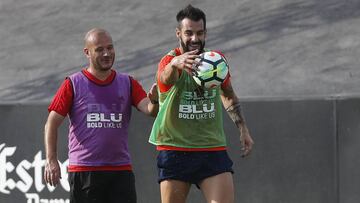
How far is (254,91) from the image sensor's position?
1034cm

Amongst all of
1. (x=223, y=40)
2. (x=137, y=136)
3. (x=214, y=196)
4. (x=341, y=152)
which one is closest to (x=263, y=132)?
(x=341, y=152)

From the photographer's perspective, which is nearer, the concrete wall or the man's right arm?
the man's right arm

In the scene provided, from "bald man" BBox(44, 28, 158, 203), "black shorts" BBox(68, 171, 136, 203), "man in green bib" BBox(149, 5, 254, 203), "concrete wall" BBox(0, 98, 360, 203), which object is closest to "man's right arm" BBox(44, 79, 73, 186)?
"bald man" BBox(44, 28, 158, 203)

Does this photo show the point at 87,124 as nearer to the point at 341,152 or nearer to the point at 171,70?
the point at 171,70

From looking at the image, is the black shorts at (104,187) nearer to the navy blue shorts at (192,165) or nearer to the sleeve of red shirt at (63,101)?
the navy blue shorts at (192,165)

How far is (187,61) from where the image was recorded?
5844mm

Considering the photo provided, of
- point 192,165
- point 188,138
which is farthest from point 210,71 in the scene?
point 192,165

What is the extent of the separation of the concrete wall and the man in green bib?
1913mm

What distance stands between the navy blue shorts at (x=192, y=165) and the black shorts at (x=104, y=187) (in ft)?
1.11

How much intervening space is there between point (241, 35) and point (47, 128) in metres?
5.48

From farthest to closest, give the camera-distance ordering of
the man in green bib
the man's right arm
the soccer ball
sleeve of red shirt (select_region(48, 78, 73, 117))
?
sleeve of red shirt (select_region(48, 78, 73, 117)) → the man's right arm → the man in green bib → the soccer ball

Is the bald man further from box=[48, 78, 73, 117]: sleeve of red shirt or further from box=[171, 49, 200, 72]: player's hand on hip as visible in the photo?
box=[171, 49, 200, 72]: player's hand on hip

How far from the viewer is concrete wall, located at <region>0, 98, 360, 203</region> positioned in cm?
817

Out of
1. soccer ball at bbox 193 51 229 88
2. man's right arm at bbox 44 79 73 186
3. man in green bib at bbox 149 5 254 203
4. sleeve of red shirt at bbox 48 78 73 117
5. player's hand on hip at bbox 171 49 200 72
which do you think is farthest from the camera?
sleeve of red shirt at bbox 48 78 73 117
